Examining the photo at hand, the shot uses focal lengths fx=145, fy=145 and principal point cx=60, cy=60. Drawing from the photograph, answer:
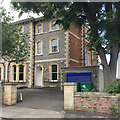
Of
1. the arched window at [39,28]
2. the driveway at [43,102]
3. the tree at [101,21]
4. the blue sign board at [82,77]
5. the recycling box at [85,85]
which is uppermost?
the arched window at [39,28]

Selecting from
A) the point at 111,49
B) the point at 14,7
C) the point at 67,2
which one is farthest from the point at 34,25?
the point at 111,49

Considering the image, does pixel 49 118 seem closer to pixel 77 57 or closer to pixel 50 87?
pixel 50 87

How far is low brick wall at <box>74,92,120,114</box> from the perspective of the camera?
22.6 feet

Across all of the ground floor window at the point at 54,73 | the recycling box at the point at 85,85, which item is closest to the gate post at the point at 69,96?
the recycling box at the point at 85,85

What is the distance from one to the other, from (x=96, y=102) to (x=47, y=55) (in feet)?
43.7

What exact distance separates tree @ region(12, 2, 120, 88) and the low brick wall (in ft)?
6.42

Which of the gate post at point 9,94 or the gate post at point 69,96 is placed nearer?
the gate post at point 69,96

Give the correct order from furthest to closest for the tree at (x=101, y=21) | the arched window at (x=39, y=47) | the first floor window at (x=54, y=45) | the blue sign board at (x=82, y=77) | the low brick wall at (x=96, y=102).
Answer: the arched window at (x=39, y=47) < the first floor window at (x=54, y=45) < the blue sign board at (x=82, y=77) < the tree at (x=101, y=21) < the low brick wall at (x=96, y=102)

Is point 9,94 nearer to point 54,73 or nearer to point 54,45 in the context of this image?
point 54,73

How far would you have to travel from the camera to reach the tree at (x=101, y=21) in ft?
27.9

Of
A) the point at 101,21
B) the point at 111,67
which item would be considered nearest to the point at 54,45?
the point at 101,21

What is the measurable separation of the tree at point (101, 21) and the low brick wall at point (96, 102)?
1.96 metres

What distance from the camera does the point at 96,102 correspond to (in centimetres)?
712

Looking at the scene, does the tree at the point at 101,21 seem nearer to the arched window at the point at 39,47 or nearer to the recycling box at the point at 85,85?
the recycling box at the point at 85,85
